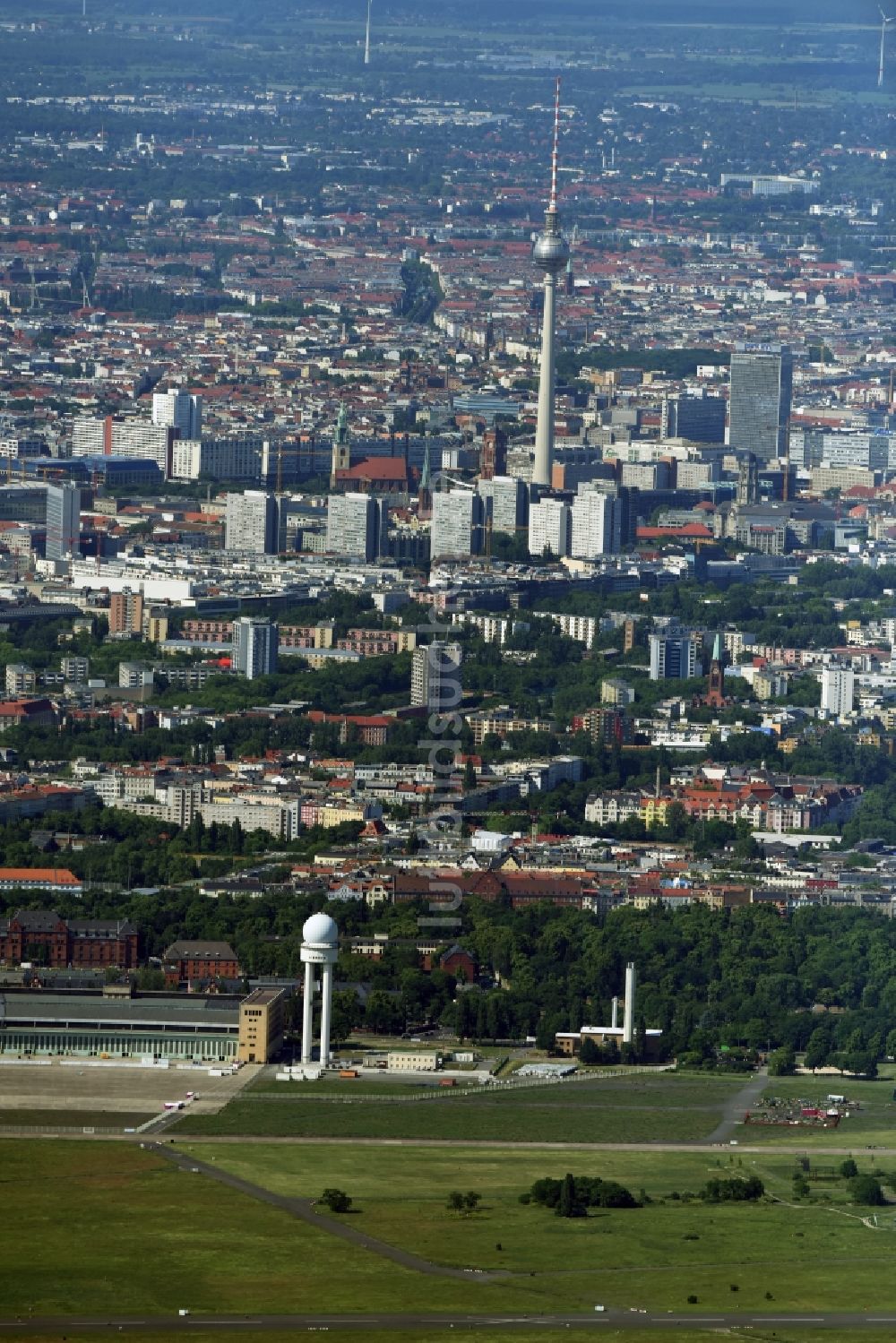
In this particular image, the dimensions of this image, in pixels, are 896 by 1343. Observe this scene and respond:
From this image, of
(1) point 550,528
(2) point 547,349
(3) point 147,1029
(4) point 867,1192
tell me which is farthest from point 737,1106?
(2) point 547,349

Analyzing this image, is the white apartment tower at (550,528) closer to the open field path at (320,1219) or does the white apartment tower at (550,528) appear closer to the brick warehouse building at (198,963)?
the brick warehouse building at (198,963)

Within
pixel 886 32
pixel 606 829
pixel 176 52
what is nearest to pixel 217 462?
pixel 886 32

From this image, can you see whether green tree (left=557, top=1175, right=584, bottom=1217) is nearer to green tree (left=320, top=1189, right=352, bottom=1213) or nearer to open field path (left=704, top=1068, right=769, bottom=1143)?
green tree (left=320, top=1189, right=352, bottom=1213)

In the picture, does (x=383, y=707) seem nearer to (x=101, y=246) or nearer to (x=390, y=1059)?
(x=390, y=1059)

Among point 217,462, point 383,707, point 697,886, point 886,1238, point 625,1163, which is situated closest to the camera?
point 886,1238

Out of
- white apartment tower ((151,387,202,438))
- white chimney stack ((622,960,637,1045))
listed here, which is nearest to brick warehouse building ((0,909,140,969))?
white chimney stack ((622,960,637,1045))

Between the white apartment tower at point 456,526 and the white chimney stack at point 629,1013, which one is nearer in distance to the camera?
the white chimney stack at point 629,1013

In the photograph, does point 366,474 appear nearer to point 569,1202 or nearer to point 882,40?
point 882,40

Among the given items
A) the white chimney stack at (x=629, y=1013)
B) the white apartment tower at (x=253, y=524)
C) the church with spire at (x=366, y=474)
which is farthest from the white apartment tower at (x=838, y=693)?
the church with spire at (x=366, y=474)
